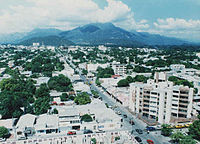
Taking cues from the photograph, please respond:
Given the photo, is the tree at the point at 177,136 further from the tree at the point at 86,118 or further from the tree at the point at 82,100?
the tree at the point at 82,100

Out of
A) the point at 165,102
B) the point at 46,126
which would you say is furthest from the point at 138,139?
the point at 46,126

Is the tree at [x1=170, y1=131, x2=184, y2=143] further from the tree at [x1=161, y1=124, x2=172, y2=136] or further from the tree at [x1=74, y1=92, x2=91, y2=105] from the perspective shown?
the tree at [x1=74, y1=92, x2=91, y2=105]

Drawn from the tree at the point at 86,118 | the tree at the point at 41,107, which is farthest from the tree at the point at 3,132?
the tree at the point at 86,118

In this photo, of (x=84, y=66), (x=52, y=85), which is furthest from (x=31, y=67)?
(x=52, y=85)

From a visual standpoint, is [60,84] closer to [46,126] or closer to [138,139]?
[46,126]

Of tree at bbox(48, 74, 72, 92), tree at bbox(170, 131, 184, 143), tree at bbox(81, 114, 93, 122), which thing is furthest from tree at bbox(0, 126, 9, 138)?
tree at bbox(170, 131, 184, 143)

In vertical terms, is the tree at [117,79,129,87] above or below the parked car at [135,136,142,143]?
above

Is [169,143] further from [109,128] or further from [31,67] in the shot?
[31,67]

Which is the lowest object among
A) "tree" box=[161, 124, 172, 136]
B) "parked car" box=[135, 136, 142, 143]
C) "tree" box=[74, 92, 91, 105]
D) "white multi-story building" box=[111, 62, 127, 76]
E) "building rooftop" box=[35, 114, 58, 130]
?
"parked car" box=[135, 136, 142, 143]
